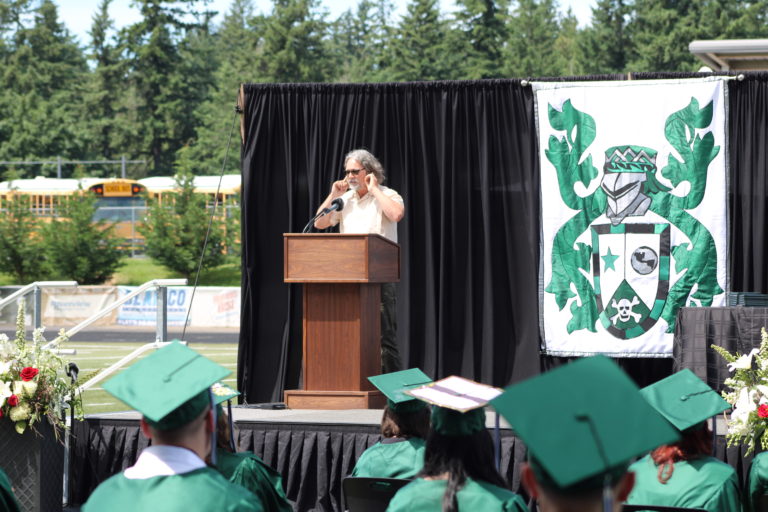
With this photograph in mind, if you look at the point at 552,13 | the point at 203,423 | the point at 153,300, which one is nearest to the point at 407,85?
the point at 203,423

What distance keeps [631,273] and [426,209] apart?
5.93 ft

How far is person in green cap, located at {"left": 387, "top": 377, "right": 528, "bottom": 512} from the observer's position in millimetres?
3193

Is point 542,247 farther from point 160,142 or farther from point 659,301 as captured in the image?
point 160,142

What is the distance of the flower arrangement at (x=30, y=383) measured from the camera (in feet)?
22.1

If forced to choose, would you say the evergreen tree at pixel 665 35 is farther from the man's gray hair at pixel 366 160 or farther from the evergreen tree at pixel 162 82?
the man's gray hair at pixel 366 160

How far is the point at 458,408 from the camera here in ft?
11.6

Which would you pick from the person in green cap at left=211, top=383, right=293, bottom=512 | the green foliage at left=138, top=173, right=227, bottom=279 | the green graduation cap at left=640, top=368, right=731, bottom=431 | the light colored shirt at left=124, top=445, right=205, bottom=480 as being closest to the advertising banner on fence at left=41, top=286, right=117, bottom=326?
the green foliage at left=138, top=173, right=227, bottom=279

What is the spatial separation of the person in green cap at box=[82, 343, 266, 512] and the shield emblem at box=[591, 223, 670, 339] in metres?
6.53

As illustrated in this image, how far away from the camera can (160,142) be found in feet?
178

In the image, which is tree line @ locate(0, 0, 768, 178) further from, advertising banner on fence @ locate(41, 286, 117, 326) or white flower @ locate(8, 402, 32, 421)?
white flower @ locate(8, 402, 32, 421)

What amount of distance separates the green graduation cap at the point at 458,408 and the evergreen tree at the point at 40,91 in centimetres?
4745

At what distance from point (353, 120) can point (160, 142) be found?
150 ft

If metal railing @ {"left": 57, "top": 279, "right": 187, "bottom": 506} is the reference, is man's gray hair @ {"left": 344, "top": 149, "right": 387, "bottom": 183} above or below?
above

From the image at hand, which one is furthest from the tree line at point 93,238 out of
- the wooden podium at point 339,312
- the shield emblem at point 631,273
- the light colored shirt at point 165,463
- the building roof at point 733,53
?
the light colored shirt at point 165,463
